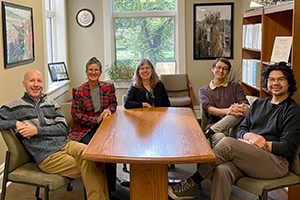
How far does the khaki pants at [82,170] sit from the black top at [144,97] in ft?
3.28

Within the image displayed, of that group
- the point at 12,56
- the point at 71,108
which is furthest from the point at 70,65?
the point at 71,108

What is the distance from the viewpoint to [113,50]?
22.0 feet

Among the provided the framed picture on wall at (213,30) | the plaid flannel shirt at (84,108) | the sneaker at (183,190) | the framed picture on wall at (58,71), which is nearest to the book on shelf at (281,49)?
the sneaker at (183,190)

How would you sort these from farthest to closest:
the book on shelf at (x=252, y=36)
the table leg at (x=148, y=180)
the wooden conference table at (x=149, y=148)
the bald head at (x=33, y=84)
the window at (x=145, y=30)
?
the window at (x=145, y=30) < the book on shelf at (x=252, y=36) < the bald head at (x=33, y=84) < the table leg at (x=148, y=180) < the wooden conference table at (x=149, y=148)

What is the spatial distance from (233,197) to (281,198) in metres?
0.41

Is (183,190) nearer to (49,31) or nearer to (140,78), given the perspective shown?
(140,78)

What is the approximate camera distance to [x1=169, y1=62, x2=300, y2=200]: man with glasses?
102 inches

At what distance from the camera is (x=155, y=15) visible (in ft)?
21.8

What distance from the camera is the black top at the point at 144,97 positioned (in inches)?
145

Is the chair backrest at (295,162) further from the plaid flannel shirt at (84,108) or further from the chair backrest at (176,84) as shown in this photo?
the chair backrest at (176,84)

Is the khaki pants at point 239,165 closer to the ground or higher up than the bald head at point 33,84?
closer to the ground

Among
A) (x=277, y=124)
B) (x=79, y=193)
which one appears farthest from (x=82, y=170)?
(x=277, y=124)

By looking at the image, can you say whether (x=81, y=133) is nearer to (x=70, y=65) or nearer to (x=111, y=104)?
(x=111, y=104)

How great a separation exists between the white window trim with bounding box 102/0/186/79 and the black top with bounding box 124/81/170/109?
2.88 meters
